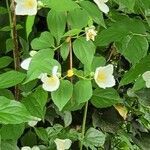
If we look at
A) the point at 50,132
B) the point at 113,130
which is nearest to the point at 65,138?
the point at 50,132

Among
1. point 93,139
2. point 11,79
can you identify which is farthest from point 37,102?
point 93,139

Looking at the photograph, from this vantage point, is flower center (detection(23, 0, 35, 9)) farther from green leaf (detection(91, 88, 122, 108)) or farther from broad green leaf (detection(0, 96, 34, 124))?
green leaf (detection(91, 88, 122, 108))

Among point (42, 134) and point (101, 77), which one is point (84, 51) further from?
point (42, 134)

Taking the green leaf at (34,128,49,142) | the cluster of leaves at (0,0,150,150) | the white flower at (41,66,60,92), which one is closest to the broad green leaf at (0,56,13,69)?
the cluster of leaves at (0,0,150,150)

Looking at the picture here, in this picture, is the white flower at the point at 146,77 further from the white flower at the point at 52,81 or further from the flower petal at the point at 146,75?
the white flower at the point at 52,81

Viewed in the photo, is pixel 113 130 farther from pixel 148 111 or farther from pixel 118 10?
pixel 118 10
